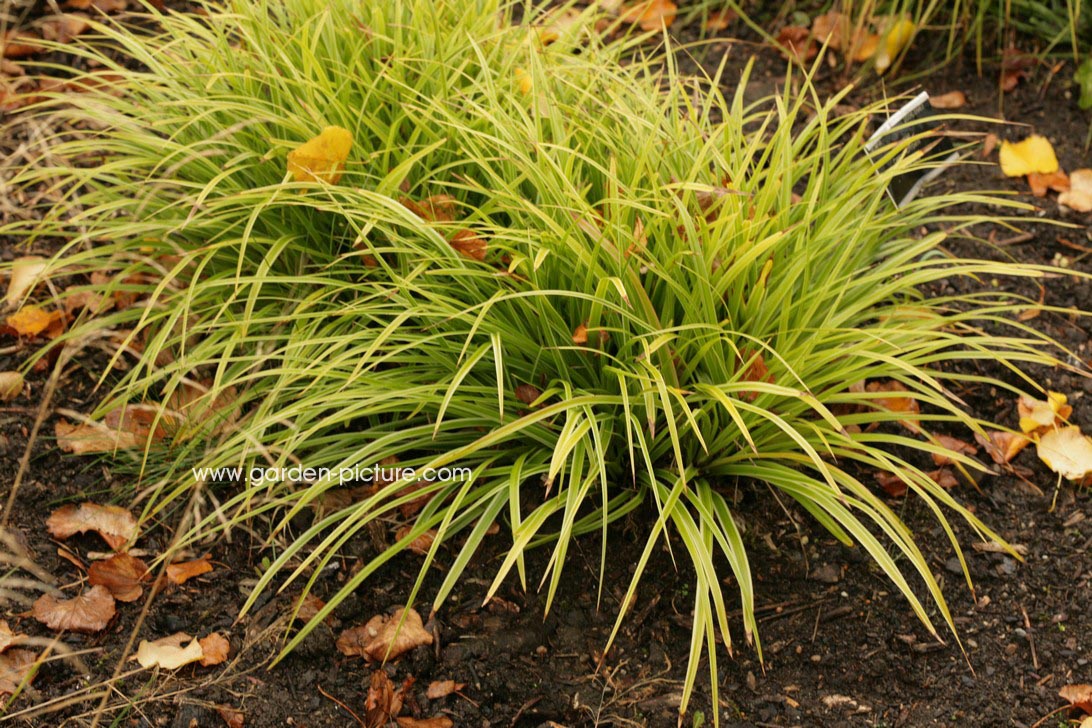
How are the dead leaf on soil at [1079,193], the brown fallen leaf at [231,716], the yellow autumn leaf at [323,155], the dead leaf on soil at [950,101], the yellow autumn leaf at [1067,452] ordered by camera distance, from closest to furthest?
the brown fallen leaf at [231,716], the yellow autumn leaf at [323,155], the yellow autumn leaf at [1067,452], the dead leaf on soil at [1079,193], the dead leaf on soil at [950,101]

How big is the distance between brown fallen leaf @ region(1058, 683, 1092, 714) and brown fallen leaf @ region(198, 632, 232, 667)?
1.59 metres

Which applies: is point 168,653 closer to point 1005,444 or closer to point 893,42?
point 1005,444

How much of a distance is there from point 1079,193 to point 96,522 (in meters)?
2.68

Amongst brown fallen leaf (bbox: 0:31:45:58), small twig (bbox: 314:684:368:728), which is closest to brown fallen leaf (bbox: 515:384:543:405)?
small twig (bbox: 314:684:368:728)

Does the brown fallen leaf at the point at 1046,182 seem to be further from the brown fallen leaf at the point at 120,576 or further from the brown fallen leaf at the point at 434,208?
the brown fallen leaf at the point at 120,576

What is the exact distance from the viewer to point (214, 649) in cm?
190

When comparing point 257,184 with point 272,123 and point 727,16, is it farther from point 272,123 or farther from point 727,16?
point 727,16

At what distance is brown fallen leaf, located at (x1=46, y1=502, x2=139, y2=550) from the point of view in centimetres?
206

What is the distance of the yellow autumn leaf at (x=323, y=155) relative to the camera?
201 cm

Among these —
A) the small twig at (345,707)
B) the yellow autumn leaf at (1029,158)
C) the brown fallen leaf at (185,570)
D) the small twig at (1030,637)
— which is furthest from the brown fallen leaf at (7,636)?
the yellow autumn leaf at (1029,158)

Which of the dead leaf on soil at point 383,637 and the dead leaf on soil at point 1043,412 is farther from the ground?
the dead leaf on soil at point 1043,412

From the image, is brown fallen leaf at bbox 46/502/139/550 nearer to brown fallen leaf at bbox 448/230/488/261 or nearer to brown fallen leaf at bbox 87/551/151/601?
brown fallen leaf at bbox 87/551/151/601

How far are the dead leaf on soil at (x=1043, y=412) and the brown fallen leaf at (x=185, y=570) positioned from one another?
1.83 meters

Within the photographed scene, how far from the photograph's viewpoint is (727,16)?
11.3 ft
